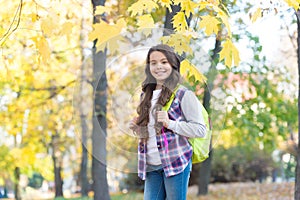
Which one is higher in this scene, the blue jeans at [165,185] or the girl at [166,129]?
the girl at [166,129]

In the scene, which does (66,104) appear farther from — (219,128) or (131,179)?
(219,128)

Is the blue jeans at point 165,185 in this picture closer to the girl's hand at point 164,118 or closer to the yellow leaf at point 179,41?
the girl's hand at point 164,118

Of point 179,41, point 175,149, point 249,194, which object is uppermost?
point 179,41

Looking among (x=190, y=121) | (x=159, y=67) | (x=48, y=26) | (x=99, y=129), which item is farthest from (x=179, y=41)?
(x=99, y=129)

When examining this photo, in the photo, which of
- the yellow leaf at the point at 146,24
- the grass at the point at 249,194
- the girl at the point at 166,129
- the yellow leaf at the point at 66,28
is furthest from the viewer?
the grass at the point at 249,194

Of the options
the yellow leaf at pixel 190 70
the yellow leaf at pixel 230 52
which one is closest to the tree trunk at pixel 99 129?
the yellow leaf at pixel 190 70

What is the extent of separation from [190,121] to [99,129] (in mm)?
1928

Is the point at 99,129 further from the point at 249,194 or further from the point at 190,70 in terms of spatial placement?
the point at 249,194

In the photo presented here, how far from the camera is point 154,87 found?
10.1ft

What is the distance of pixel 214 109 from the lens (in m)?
3.35

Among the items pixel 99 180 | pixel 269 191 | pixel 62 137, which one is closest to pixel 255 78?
pixel 269 191

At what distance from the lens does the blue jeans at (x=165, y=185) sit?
2916mm

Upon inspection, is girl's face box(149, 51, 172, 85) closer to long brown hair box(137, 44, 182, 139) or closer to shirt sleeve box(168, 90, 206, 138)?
long brown hair box(137, 44, 182, 139)

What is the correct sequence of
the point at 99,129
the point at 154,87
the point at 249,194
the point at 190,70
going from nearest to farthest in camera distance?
1. the point at 154,87
2. the point at 190,70
3. the point at 99,129
4. the point at 249,194
